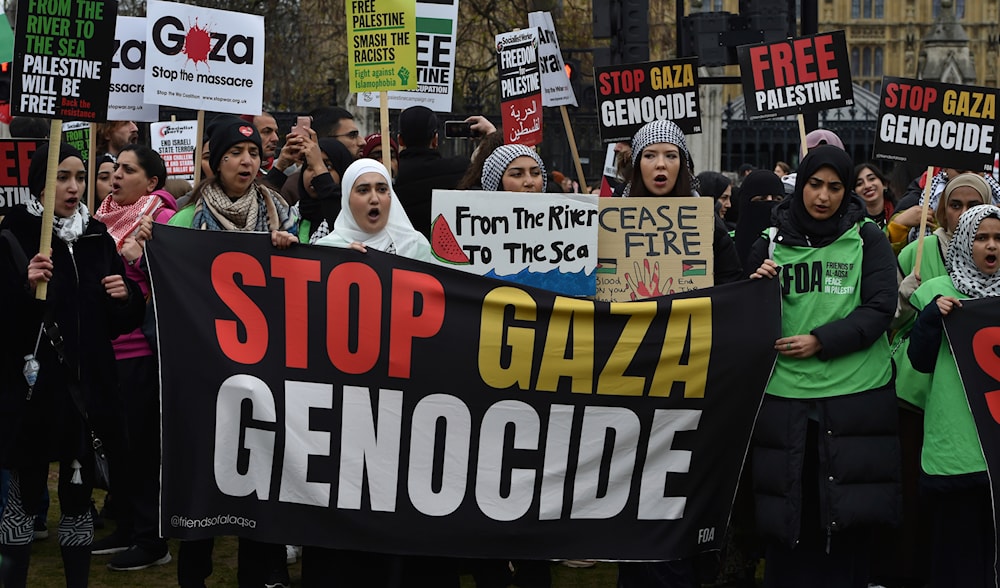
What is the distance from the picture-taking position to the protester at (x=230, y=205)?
6.11m

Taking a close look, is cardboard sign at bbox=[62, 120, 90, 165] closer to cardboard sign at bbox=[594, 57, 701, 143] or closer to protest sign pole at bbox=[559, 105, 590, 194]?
protest sign pole at bbox=[559, 105, 590, 194]

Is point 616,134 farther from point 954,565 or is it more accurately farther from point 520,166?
point 954,565

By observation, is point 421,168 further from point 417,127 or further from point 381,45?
point 381,45

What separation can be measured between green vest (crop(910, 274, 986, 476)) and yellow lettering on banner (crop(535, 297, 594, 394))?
56.0 inches

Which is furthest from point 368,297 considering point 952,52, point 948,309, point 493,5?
point 952,52

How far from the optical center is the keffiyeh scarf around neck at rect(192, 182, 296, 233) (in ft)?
20.1

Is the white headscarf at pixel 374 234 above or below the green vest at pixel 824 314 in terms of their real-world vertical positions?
above

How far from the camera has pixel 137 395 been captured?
7.01 meters

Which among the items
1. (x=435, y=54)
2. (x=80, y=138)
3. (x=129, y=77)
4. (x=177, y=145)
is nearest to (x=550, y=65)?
(x=435, y=54)

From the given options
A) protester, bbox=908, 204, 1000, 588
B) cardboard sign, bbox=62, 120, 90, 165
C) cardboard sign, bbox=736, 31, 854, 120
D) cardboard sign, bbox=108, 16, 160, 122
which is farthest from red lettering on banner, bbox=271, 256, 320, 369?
cardboard sign, bbox=108, 16, 160, 122

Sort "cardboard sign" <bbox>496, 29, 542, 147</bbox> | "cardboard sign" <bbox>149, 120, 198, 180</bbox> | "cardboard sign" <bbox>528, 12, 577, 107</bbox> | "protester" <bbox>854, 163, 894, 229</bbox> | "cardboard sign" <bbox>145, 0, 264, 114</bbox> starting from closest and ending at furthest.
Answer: "cardboard sign" <bbox>145, 0, 264, 114</bbox> → "protester" <bbox>854, 163, 894, 229</bbox> → "cardboard sign" <bbox>496, 29, 542, 147</bbox> → "cardboard sign" <bbox>528, 12, 577, 107</bbox> → "cardboard sign" <bbox>149, 120, 198, 180</bbox>

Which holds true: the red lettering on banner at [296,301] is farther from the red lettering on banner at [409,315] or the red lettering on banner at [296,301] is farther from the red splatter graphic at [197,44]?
the red splatter graphic at [197,44]

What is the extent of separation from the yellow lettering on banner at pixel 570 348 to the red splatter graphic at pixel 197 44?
327 cm

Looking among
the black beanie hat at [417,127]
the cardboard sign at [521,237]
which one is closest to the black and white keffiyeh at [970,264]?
the cardboard sign at [521,237]
